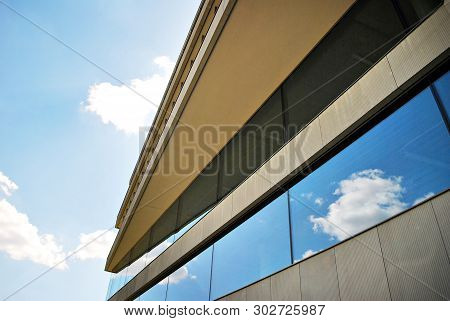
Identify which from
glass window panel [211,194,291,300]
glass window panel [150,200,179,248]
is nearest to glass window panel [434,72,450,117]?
glass window panel [211,194,291,300]

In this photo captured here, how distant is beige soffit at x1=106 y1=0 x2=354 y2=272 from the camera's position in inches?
290

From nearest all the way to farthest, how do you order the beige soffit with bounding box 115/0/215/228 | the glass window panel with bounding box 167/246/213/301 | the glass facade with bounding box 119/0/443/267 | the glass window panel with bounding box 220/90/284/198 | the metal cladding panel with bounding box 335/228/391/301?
the metal cladding panel with bounding box 335/228/391/301 → the glass facade with bounding box 119/0/443/267 → the glass window panel with bounding box 220/90/284/198 → the glass window panel with bounding box 167/246/213/301 → the beige soffit with bounding box 115/0/215/228

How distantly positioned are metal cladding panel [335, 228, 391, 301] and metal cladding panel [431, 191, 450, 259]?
0.87 meters

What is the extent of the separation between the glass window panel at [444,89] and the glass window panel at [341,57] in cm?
165

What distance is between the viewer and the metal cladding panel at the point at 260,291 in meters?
5.99

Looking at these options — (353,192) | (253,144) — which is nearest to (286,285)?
(353,192)

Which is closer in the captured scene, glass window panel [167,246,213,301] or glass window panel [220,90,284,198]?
glass window panel [220,90,284,198]

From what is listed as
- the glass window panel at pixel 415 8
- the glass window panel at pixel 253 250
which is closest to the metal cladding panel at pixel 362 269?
the glass window panel at pixel 253 250

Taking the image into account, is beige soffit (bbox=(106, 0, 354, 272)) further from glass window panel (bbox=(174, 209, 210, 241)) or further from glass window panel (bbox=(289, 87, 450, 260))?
glass window panel (bbox=(289, 87, 450, 260))

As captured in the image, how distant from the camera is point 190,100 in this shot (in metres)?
9.84

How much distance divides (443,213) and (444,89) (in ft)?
5.99

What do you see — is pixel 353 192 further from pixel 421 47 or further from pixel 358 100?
pixel 421 47
